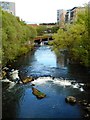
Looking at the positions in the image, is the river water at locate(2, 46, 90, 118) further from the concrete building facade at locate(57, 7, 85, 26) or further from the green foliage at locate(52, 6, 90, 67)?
the concrete building facade at locate(57, 7, 85, 26)

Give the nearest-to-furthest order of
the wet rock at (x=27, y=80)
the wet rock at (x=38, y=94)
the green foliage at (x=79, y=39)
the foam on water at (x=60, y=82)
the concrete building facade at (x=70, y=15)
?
the wet rock at (x=38, y=94), the green foliage at (x=79, y=39), the foam on water at (x=60, y=82), the wet rock at (x=27, y=80), the concrete building facade at (x=70, y=15)

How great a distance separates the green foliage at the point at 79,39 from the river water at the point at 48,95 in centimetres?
249

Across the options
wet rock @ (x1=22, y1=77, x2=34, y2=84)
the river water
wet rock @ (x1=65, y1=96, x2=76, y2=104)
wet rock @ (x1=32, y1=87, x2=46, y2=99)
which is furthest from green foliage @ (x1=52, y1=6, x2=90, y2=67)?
wet rock @ (x1=22, y1=77, x2=34, y2=84)

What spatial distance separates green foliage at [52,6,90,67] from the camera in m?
27.7

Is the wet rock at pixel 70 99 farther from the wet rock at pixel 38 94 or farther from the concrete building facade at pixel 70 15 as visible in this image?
the concrete building facade at pixel 70 15

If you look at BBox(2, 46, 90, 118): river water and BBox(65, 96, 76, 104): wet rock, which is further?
BBox(65, 96, 76, 104): wet rock

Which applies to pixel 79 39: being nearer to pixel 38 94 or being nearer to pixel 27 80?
pixel 27 80

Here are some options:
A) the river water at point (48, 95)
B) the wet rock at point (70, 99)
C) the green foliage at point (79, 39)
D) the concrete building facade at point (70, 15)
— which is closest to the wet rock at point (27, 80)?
the river water at point (48, 95)

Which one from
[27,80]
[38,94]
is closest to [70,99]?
[38,94]

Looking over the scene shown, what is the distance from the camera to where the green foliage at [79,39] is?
1091 inches

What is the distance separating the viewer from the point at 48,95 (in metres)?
25.2

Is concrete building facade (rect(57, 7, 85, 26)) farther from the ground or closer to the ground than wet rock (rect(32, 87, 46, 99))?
farther from the ground

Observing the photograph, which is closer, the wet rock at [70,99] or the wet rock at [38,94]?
the wet rock at [70,99]

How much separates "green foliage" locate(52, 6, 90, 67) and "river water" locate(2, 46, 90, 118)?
2.49m
